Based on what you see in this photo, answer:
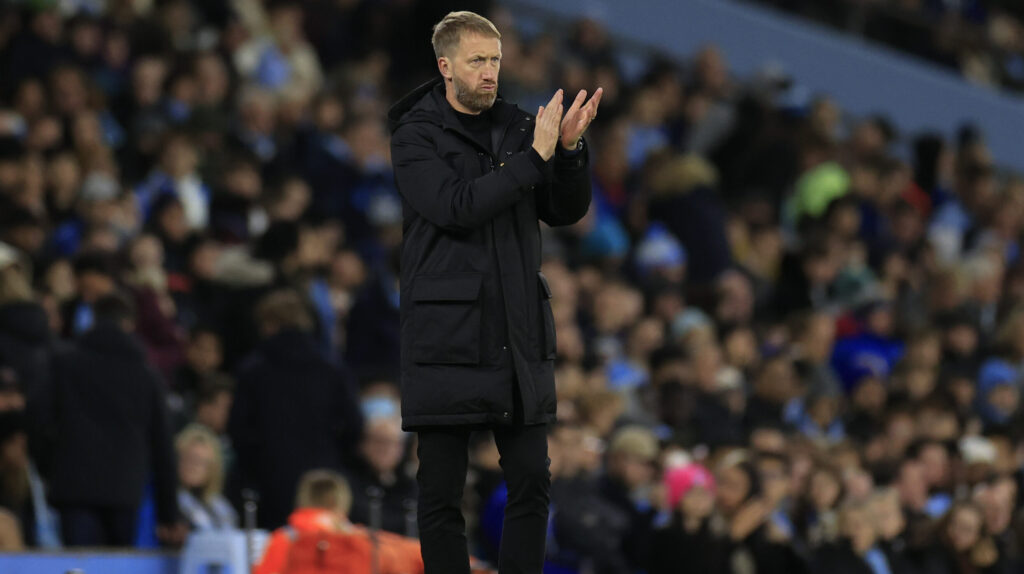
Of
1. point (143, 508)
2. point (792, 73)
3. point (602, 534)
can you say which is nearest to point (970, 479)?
point (602, 534)

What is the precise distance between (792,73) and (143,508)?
12.9 m

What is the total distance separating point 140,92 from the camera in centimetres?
1305

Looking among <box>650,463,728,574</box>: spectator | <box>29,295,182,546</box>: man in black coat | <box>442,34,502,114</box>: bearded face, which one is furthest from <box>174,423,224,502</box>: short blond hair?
<box>442,34,502,114</box>: bearded face

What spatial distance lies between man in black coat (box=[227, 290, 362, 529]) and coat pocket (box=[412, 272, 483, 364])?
455cm

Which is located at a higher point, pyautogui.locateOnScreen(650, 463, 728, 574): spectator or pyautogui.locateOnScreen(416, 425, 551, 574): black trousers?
pyautogui.locateOnScreen(416, 425, 551, 574): black trousers

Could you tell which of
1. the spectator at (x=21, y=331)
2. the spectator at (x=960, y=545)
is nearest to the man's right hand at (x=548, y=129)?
the spectator at (x=21, y=331)

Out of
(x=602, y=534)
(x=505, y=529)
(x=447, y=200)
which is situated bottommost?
(x=602, y=534)

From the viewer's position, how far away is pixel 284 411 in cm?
1016

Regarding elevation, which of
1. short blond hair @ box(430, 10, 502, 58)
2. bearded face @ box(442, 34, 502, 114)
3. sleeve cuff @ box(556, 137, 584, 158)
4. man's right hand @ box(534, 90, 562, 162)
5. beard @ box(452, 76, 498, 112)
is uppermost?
short blond hair @ box(430, 10, 502, 58)

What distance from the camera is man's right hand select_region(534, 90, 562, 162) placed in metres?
5.68

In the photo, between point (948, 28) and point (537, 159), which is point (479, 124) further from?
point (948, 28)

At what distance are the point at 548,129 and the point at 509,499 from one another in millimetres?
1059

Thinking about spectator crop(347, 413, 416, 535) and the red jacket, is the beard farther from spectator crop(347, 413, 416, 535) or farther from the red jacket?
spectator crop(347, 413, 416, 535)

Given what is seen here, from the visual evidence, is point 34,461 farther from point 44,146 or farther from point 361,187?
point 361,187
